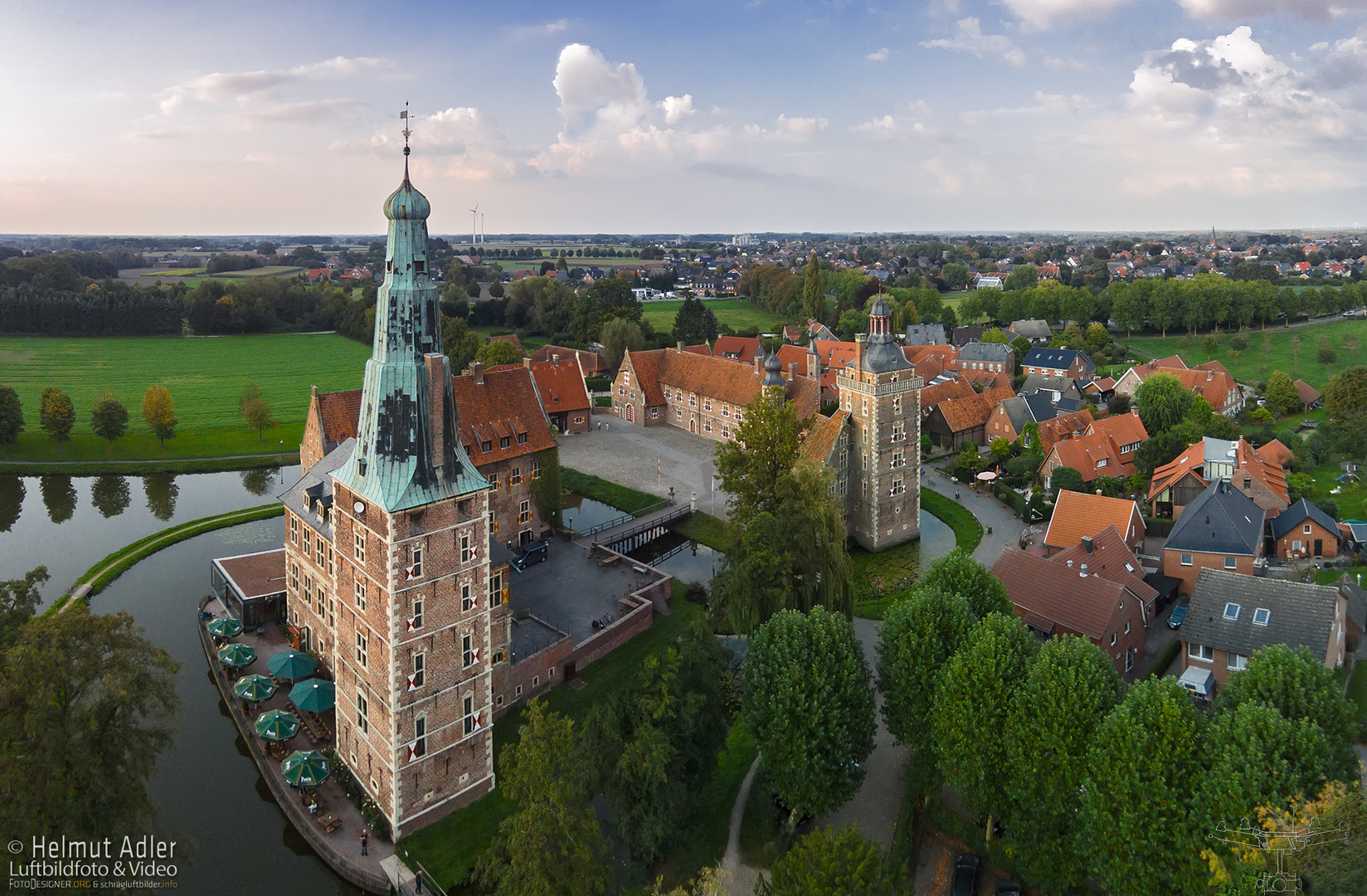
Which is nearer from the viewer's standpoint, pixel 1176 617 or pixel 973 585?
pixel 973 585

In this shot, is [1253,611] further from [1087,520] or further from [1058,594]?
[1087,520]

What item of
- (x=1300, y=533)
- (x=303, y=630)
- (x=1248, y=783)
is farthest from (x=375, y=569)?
(x=1300, y=533)

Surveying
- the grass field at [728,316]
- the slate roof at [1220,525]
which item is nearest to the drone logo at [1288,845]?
the slate roof at [1220,525]

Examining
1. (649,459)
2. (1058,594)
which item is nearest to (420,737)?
(1058,594)

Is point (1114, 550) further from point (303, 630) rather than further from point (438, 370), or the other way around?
point (303, 630)

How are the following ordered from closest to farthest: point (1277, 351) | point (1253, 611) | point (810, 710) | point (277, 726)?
point (810, 710) → point (277, 726) → point (1253, 611) → point (1277, 351)

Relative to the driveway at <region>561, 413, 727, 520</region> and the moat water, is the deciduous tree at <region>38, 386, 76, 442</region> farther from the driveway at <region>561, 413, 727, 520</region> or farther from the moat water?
the driveway at <region>561, 413, 727, 520</region>

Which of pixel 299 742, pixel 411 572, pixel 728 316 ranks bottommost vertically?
pixel 299 742

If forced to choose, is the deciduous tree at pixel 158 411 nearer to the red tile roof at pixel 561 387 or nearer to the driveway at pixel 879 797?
the red tile roof at pixel 561 387
